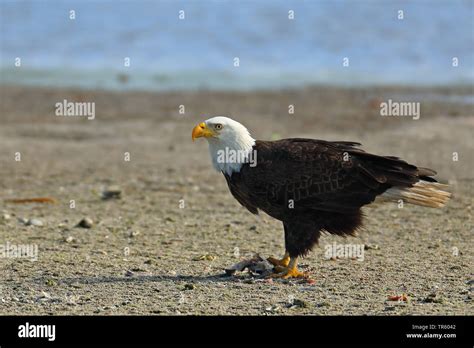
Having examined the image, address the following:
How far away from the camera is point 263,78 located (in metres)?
23.3

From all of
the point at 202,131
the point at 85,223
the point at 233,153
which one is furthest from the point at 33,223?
the point at 233,153

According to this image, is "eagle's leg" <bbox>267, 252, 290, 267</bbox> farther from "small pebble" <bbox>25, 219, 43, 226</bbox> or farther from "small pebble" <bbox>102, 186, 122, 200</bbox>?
"small pebble" <bbox>102, 186, 122, 200</bbox>

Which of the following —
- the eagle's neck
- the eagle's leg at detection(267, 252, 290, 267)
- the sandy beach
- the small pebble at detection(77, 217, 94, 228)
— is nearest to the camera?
the sandy beach

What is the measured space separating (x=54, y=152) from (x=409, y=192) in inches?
317

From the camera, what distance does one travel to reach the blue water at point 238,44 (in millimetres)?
23297

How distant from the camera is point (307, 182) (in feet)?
24.3

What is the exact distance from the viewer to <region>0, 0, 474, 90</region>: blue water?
76.4 feet

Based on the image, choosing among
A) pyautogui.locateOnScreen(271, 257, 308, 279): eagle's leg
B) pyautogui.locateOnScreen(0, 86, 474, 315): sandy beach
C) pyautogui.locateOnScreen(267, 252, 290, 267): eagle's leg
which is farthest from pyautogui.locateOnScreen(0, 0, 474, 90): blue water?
pyautogui.locateOnScreen(271, 257, 308, 279): eagle's leg

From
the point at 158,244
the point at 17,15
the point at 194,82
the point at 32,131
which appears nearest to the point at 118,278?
the point at 158,244

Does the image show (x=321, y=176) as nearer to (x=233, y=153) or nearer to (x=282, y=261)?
(x=233, y=153)

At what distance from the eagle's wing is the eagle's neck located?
67 mm

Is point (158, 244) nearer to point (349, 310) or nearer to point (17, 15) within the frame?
point (349, 310)

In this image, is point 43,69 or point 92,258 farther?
point 43,69

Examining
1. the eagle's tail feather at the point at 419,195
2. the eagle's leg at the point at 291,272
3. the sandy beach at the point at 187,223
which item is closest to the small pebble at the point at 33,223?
the sandy beach at the point at 187,223
